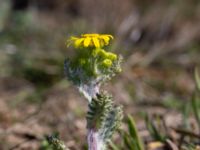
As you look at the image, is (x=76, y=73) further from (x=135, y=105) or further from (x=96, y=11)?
(x=96, y=11)

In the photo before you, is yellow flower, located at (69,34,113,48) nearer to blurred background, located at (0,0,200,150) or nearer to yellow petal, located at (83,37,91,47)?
yellow petal, located at (83,37,91,47)

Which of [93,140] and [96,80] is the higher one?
[96,80]

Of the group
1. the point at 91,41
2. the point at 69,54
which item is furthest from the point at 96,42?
the point at 69,54

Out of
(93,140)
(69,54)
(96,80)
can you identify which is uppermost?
(69,54)

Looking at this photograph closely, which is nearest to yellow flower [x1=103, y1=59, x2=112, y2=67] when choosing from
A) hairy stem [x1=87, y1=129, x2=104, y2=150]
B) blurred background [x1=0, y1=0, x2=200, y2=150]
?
hairy stem [x1=87, y1=129, x2=104, y2=150]

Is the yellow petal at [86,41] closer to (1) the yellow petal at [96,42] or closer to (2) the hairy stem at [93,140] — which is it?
(1) the yellow petal at [96,42]

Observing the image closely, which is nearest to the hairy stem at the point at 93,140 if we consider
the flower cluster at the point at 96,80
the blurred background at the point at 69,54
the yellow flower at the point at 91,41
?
the flower cluster at the point at 96,80

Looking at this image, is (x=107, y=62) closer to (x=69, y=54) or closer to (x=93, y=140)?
(x=93, y=140)

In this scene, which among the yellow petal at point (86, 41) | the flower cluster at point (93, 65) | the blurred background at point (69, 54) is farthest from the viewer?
the blurred background at point (69, 54)

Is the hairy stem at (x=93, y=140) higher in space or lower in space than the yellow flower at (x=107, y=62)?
lower
